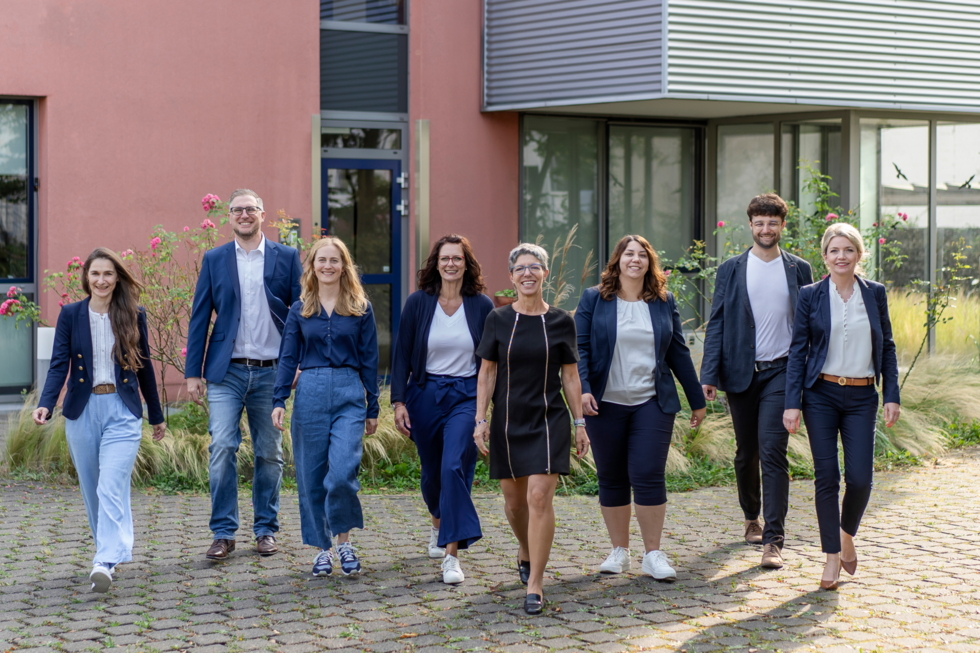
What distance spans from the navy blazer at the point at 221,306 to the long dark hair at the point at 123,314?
1.23 ft

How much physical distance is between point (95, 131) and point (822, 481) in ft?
26.4

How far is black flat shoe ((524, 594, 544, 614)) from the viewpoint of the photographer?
18.2 ft

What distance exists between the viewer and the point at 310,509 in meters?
6.29

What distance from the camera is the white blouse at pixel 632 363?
20.6ft

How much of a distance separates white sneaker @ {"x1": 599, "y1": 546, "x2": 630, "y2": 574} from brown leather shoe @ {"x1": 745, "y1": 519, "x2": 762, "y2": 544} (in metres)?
1.07

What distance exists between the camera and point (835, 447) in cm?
606

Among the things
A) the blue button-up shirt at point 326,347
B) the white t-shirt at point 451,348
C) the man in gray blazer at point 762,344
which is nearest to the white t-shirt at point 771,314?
the man in gray blazer at point 762,344

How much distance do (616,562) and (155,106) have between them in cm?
744

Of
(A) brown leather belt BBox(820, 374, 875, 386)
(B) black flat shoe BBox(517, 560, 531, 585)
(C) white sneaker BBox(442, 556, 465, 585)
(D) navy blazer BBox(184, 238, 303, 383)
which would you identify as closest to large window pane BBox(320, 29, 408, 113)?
(D) navy blazer BBox(184, 238, 303, 383)

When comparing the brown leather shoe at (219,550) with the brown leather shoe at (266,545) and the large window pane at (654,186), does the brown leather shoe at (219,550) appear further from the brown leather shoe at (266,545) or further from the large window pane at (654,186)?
the large window pane at (654,186)

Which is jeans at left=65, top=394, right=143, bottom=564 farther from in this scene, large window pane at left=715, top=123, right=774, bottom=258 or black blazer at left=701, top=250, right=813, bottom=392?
large window pane at left=715, top=123, right=774, bottom=258

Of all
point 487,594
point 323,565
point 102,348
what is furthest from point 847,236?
point 102,348

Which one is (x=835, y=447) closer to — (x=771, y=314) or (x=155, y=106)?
(x=771, y=314)

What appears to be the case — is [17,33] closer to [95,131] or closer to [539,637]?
[95,131]
